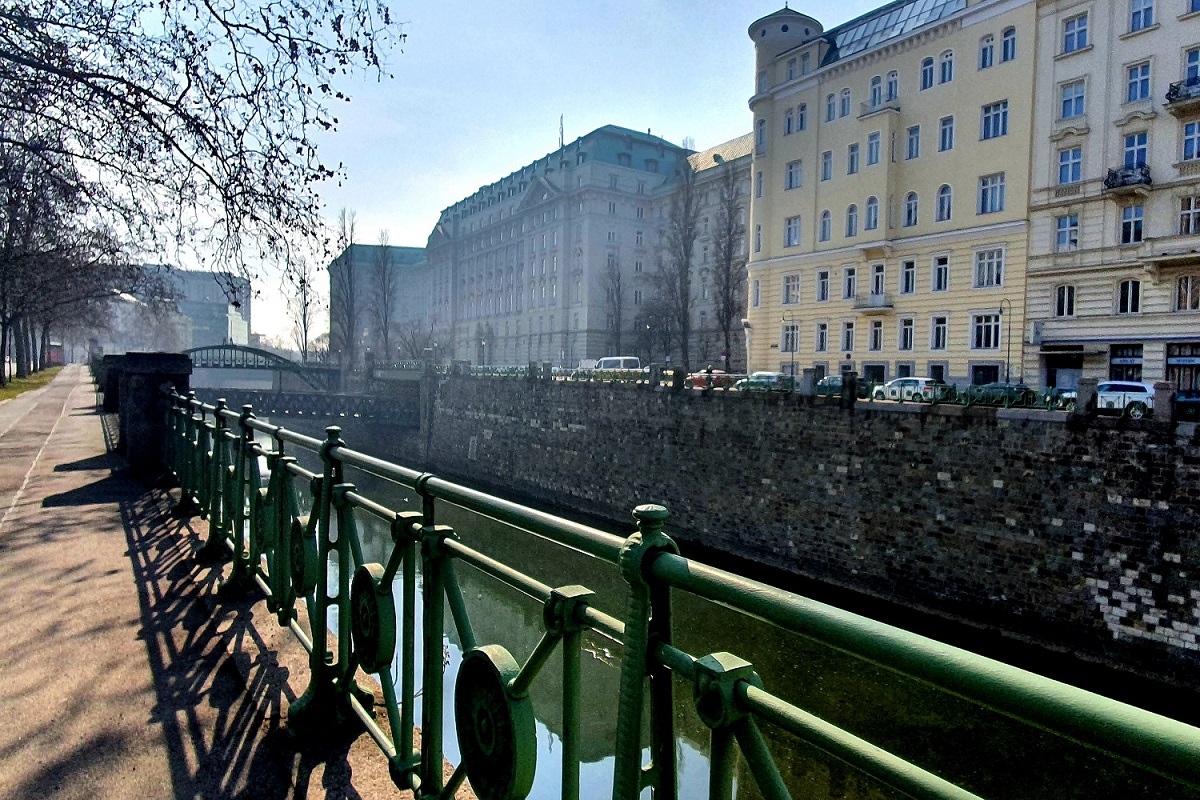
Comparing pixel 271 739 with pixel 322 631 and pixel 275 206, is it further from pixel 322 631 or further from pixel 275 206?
pixel 275 206

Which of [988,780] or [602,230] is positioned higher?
[602,230]

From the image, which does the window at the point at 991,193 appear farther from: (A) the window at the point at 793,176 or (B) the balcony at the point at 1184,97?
(A) the window at the point at 793,176

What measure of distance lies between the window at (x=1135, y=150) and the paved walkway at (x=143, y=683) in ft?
88.5

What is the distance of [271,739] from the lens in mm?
3021

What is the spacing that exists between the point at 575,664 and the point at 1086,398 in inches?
527

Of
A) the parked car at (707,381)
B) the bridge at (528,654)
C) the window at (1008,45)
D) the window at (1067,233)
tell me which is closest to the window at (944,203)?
the window at (1067,233)

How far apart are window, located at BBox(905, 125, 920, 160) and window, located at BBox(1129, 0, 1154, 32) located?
7247 mm

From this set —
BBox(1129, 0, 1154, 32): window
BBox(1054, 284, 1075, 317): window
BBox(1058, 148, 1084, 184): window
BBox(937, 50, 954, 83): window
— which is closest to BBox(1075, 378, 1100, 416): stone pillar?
BBox(1054, 284, 1075, 317): window

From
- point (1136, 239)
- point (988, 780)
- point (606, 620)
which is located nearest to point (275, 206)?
point (606, 620)

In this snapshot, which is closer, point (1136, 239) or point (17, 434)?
point (17, 434)

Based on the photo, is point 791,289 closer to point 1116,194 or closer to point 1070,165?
point 1070,165

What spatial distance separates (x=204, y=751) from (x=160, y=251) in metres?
10.0

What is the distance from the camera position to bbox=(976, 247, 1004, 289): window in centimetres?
2617

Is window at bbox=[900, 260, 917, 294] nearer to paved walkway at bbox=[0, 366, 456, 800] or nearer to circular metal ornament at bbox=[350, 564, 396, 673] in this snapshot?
paved walkway at bbox=[0, 366, 456, 800]
